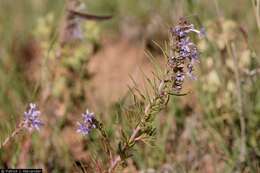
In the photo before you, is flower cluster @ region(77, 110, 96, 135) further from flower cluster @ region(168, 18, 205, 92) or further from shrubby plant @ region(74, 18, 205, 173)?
flower cluster @ region(168, 18, 205, 92)

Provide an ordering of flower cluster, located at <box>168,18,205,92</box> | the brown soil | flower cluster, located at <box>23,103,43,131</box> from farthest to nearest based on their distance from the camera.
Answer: the brown soil < flower cluster, located at <box>23,103,43,131</box> < flower cluster, located at <box>168,18,205,92</box>

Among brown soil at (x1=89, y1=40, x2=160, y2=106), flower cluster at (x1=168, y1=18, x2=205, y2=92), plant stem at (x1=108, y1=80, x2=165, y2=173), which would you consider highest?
brown soil at (x1=89, y1=40, x2=160, y2=106)

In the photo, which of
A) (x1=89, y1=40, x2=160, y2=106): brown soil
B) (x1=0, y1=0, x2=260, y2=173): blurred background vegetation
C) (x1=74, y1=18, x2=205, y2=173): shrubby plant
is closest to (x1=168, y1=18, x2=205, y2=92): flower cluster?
(x1=74, y1=18, x2=205, y2=173): shrubby plant

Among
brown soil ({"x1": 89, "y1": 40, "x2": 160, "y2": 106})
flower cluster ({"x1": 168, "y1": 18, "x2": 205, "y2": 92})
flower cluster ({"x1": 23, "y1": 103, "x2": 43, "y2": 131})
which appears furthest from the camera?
brown soil ({"x1": 89, "y1": 40, "x2": 160, "y2": 106})

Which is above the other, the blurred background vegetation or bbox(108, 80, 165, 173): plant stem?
the blurred background vegetation

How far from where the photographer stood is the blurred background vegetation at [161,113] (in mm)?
2129

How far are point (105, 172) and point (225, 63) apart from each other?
97cm

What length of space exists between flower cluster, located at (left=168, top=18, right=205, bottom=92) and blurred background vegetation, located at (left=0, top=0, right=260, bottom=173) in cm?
34

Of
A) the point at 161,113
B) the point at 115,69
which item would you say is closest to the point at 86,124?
the point at 161,113

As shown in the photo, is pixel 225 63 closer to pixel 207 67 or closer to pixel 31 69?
pixel 207 67

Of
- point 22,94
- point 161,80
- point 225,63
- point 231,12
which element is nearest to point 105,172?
point 161,80

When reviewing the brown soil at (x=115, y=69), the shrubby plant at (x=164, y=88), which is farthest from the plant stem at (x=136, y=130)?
the brown soil at (x=115, y=69)

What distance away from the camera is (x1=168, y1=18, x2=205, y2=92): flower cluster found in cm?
140

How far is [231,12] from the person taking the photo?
3.47 meters
